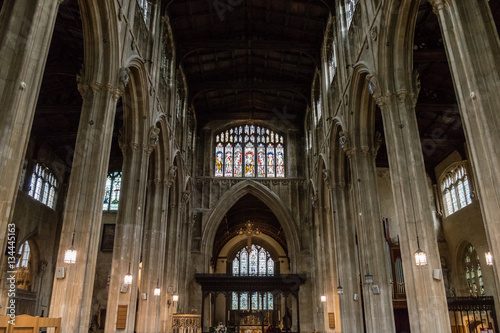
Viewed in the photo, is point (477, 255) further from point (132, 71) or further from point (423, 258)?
point (132, 71)

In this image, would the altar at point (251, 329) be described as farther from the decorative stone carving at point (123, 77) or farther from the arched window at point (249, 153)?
the decorative stone carving at point (123, 77)

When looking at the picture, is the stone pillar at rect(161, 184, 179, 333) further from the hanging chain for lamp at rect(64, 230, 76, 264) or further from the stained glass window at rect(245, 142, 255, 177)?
the hanging chain for lamp at rect(64, 230, 76, 264)

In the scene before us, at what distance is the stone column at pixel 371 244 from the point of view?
15.1 meters

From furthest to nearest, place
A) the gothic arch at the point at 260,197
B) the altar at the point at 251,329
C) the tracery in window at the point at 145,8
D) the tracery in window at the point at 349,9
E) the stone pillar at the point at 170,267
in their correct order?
1. the gothic arch at the point at 260,197
2. the altar at the point at 251,329
3. the stone pillar at the point at 170,267
4. the tracery in window at the point at 349,9
5. the tracery in window at the point at 145,8

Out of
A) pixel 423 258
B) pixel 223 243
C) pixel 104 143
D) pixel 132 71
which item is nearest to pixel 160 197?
pixel 132 71

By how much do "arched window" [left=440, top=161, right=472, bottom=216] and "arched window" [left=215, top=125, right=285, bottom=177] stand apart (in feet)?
40.3

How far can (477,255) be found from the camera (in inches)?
980

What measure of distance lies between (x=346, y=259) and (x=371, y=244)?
468 cm

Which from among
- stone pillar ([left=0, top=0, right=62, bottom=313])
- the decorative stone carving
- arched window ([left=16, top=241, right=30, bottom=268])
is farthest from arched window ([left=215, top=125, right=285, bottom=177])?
stone pillar ([left=0, top=0, right=62, bottom=313])

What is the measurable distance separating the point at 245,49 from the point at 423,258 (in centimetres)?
1891

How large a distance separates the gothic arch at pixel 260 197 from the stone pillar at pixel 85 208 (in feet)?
64.8

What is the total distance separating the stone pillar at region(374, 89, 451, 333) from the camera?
11039 millimetres

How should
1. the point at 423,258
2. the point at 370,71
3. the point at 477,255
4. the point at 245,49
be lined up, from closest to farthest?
the point at 423,258 < the point at 370,71 < the point at 477,255 < the point at 245,49

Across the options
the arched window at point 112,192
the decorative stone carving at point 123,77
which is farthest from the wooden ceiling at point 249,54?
the decorative stone carving at point 123,77
